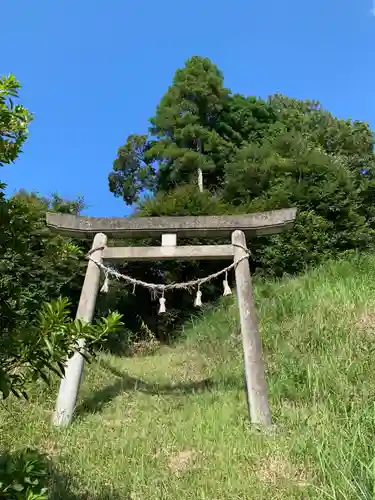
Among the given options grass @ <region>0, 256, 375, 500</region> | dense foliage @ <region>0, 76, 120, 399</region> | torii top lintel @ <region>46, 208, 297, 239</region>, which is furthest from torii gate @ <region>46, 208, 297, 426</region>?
dense foliage @ <region>0, 76, 120, 399</region>

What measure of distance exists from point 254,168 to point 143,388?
8938mm

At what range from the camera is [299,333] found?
7367 millimetres

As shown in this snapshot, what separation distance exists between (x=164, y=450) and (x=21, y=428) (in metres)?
1.63

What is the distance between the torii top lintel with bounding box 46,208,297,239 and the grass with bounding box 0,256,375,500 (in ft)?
5.61

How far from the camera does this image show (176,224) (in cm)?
670

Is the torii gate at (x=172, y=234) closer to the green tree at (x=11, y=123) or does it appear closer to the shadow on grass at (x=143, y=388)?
the shadow on grass at (x=143, y=388)

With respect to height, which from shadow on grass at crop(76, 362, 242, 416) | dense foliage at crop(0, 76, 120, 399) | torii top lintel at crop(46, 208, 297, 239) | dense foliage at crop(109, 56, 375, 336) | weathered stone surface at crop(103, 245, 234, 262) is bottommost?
dense foliage at crop(0, 76, 120, 399)

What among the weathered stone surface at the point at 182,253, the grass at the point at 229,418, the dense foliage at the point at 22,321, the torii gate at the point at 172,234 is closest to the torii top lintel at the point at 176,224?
the torii gate at the point at 172,234

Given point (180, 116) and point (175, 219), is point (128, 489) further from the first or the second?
point (180, 116)

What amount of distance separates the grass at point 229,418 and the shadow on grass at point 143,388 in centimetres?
2

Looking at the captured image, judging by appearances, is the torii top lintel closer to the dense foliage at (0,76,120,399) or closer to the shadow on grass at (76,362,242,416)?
the shadow on grass at (76,362,242,416)

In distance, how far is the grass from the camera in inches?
154

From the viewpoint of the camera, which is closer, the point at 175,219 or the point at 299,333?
the point at 175,219

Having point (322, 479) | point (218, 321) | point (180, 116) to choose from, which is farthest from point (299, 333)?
point (180, 116)
